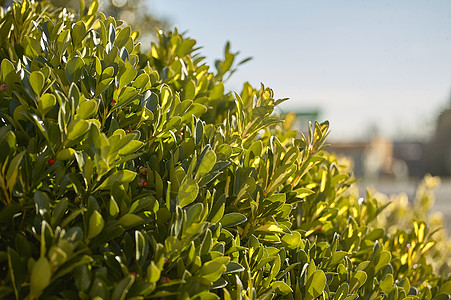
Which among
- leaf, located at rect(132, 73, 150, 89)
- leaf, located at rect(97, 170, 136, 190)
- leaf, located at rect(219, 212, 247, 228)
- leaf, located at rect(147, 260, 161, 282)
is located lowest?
leaf, located at rect(147, 260, 161, 282)

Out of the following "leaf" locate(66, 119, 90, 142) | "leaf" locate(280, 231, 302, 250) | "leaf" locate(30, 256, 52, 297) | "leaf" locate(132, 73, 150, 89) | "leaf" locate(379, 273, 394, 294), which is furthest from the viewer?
"leaf" locate(379, 273, 394, 294)

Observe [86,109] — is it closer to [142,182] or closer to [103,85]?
[103,85]

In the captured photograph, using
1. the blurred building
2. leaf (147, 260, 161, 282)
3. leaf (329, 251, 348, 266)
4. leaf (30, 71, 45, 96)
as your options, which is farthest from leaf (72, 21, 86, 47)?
the blurred building

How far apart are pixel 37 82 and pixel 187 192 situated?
0.58 m

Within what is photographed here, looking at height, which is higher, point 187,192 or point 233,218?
point 187,192

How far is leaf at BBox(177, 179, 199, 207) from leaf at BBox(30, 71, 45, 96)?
0.54 meters

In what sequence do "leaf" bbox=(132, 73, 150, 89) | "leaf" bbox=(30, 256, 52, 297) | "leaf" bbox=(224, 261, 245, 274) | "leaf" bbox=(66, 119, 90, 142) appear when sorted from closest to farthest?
"leaf" bbox=(30, 256, 52, 297) < "leaf" bbox=(66, 119, 90, 142) < "leaf" bbox=(224, 261, 245, 274) < "leaf" bbox=(132, 73, 150, 89)

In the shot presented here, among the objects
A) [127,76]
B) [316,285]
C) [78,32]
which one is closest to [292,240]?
[316,285]

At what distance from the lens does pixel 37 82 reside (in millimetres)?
1431

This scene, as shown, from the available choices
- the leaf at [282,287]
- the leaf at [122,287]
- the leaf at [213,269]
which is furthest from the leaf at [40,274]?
the leaf at [282,287]

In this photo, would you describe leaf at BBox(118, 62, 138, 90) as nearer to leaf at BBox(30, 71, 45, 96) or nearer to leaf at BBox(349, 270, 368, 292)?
leaf at BBox(30, 71, 45, 96)

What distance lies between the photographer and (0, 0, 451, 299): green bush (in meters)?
1.31

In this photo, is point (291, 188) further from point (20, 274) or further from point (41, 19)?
point (41, 19)

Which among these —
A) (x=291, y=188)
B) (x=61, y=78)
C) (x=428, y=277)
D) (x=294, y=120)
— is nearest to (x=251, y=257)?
(x=291, y=188)
